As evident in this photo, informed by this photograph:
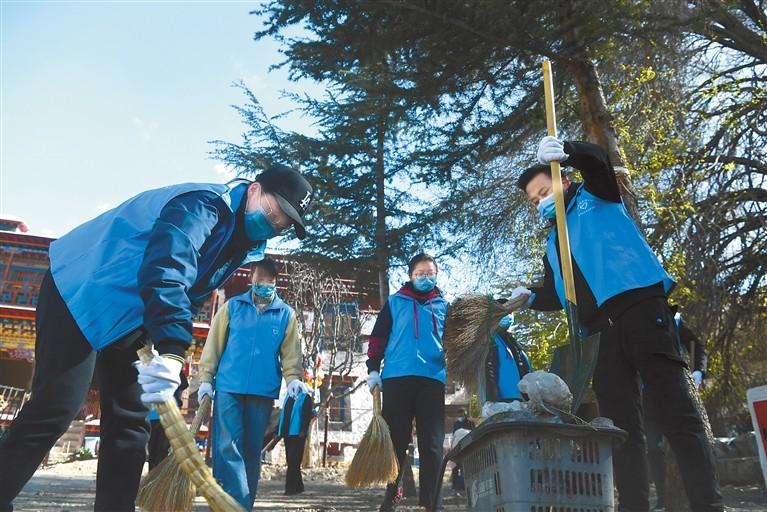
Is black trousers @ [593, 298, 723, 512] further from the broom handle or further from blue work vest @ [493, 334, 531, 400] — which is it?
the broom handle

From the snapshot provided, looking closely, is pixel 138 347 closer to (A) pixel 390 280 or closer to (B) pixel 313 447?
(A) pixel 390 280

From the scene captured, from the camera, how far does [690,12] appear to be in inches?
237

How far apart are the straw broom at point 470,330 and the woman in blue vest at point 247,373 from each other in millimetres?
1257

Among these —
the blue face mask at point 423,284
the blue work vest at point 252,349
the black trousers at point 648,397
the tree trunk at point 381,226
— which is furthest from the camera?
the tree trunk at point 381,226

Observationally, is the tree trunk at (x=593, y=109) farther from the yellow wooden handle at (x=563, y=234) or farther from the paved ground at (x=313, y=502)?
the paved ground at (x=313, y=502)

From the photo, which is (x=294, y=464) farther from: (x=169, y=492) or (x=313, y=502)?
(x=169, y=492)

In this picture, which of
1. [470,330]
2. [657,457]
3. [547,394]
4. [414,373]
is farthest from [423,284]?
[547,394]

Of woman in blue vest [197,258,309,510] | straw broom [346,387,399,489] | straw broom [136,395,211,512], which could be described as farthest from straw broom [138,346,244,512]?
straw broom [346,387,399,489]

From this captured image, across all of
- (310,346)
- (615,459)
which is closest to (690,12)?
(615,459)

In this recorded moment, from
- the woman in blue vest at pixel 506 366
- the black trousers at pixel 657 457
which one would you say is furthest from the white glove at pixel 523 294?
the black trousers at pixel 657 457

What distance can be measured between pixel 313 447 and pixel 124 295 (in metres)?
18.7

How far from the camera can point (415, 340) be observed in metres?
5.08

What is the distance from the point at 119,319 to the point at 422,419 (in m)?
2.96

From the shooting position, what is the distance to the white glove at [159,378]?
2.23m
